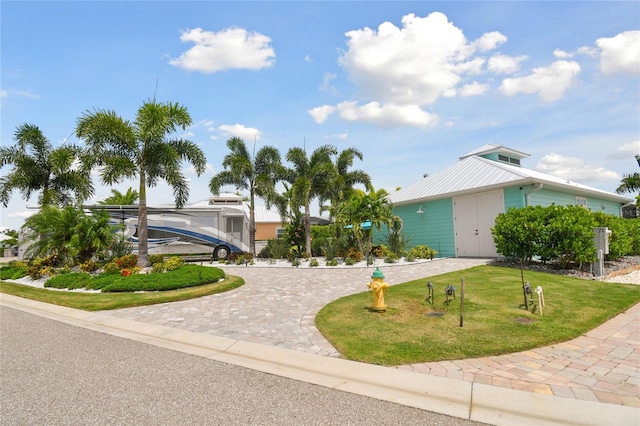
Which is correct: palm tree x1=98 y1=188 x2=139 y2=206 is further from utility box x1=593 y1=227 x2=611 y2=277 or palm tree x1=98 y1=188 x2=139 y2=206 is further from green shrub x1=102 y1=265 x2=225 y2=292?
utility box x1=593 y1=227 x2=611 y2=277

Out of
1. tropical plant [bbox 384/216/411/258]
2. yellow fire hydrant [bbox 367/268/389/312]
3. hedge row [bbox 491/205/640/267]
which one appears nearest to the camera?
yellow fire hydrant [bbox 367/268/389/312]

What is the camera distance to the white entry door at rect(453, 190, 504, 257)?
15.0 m

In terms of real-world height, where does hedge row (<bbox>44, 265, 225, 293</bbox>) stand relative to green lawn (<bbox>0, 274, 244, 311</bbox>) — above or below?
above

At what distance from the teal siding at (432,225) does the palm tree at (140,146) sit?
12236 mm

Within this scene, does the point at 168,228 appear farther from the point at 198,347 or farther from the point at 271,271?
the point at 198,347

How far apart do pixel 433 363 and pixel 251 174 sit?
58.6 ft

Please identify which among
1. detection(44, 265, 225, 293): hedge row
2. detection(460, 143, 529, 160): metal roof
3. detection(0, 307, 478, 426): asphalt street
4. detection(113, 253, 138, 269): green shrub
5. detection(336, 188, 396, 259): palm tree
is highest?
detection(460, 143, 529, 160): metal roof

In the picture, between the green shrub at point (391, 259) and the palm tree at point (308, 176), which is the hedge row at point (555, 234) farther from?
the palm tree at point (308, 176)

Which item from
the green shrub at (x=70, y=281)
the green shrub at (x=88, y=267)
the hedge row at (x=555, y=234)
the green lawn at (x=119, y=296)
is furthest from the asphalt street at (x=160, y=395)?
the hedge row at (x=555, y=234)

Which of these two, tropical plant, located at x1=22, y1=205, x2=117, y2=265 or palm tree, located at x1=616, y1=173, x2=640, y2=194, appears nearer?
tropical plant, located at x1=22, y1=205, x2=117, y2=265

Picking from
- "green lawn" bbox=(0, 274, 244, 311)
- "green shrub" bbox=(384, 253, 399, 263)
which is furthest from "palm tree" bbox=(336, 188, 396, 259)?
"green lawn" bbox=(0, 274, 244, 311)

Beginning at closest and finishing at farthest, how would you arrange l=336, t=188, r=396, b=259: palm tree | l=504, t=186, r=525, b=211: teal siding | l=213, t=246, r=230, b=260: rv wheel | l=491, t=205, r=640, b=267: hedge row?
1. l=491, t=205, r=640, b=267: hedge row
2. l=504, t=186, r=525, b=211: teal siding
3. l=336, t=188, r=396, b=259: palm tree
4. l=213, t=246, r=230, b=260: rv wheel

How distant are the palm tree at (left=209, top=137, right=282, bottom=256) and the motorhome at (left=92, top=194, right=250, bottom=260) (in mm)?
1607

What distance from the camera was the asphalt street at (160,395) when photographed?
3180mm
